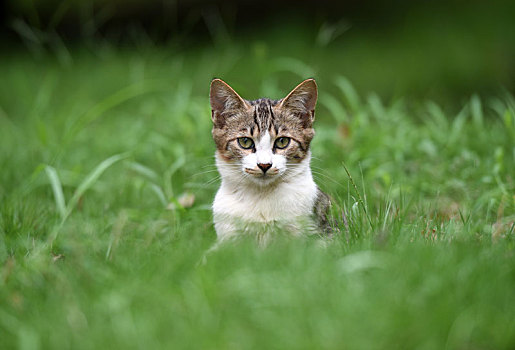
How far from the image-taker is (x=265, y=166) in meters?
2.99

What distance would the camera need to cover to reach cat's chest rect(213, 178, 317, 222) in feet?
10.00

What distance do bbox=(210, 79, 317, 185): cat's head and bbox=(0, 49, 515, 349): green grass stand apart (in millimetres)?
314

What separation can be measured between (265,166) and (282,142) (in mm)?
283

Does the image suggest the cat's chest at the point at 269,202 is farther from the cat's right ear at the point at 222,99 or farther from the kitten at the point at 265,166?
the cat's right ear at the point at 222,99

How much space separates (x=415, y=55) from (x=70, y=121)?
5.01 meters

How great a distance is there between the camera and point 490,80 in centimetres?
752

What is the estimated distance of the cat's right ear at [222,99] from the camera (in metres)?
3.24

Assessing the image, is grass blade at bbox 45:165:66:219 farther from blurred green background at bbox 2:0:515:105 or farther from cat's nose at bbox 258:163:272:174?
blurred green background at bbox 2:0:515:105

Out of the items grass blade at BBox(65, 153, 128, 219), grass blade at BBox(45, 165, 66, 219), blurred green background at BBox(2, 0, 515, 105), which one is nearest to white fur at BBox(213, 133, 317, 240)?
grass blade at BBox(65, 153, 128, 219)

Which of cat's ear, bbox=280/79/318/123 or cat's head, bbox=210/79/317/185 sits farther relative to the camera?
cat's ear, bbox=280/79/318/123

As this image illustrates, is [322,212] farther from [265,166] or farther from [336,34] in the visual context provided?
[336,34]

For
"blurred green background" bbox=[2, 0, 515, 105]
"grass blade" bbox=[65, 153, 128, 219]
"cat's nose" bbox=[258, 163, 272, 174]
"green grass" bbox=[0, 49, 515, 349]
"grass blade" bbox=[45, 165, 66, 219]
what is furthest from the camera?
"blurred green background" bbox=[2, 0, 515, 105]

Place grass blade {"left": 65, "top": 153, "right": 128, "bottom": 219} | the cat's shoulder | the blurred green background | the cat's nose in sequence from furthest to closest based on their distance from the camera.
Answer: the blurred green background < grass blade {"left": 65, "top": 153, "right": 128, "bottom": 219} < the cat's shoulder < the cat's nose

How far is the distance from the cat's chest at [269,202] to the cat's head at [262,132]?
0.07 m
